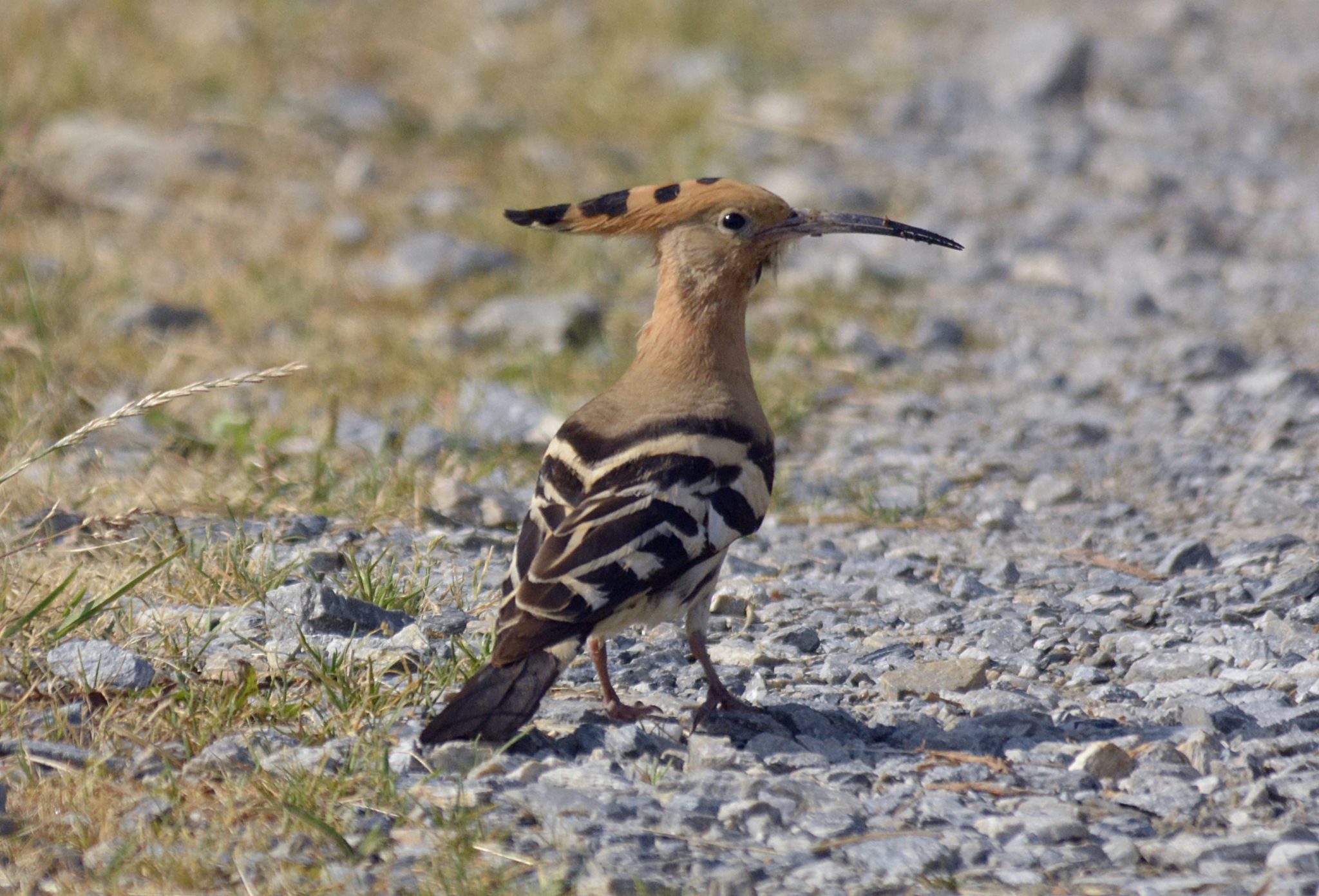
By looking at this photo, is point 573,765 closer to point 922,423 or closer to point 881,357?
point 922,423

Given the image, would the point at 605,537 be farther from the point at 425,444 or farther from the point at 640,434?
the point at 425,444

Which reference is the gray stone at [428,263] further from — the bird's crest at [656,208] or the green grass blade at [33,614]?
the green grass blade at [33,614]

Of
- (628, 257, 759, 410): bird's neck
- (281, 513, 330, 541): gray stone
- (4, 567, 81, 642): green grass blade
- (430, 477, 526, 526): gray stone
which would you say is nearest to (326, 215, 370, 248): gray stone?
(430, 477, 526, 526): gray stone

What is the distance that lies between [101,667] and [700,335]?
154 cm

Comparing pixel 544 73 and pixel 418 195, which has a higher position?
pixel 544 73

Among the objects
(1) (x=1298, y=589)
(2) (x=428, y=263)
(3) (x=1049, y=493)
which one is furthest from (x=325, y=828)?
(2) (x=428, y=263)

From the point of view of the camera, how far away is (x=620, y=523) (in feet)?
11.0

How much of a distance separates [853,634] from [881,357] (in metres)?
2.49

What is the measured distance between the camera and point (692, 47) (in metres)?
9.51

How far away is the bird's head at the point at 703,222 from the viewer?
403 cm

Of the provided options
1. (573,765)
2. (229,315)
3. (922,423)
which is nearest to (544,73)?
(229,315)

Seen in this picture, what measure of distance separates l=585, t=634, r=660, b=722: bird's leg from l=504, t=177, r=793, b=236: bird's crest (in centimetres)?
106

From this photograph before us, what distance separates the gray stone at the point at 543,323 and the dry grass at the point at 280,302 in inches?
→ 4.2

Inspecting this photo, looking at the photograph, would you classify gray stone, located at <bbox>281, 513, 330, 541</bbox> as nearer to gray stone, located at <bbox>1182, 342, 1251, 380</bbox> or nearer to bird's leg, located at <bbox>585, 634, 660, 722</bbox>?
bird's leg, located at <bbox>585, 634, 660, 722</bbox>
